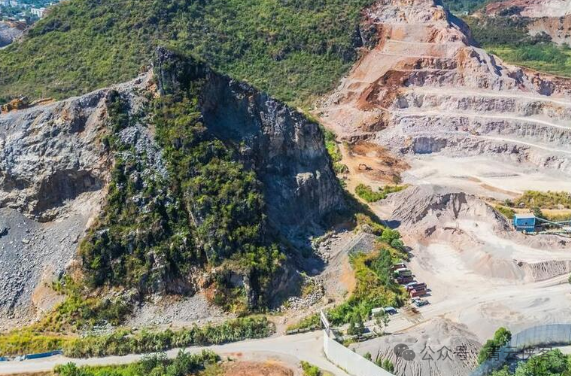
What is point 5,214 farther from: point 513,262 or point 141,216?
point 513,262

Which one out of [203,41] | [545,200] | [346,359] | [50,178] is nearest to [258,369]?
[346,359]

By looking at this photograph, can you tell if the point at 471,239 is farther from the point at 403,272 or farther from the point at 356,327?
the point at 356,327

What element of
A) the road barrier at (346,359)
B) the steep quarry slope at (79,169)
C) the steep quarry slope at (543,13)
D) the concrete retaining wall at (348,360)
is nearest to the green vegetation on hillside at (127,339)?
the steep quarry slope at (79,169)

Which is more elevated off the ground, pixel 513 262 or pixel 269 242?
pixel 269 242

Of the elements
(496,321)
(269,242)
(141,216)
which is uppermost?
(141,216)

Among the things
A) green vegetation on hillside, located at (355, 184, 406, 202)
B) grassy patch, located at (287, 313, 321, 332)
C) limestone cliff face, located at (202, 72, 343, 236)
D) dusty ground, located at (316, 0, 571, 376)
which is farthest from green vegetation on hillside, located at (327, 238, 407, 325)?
green vegetation on hillside, located at (355, 184, 406, 202)

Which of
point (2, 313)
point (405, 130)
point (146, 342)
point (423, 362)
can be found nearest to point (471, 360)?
point (423, 362)
